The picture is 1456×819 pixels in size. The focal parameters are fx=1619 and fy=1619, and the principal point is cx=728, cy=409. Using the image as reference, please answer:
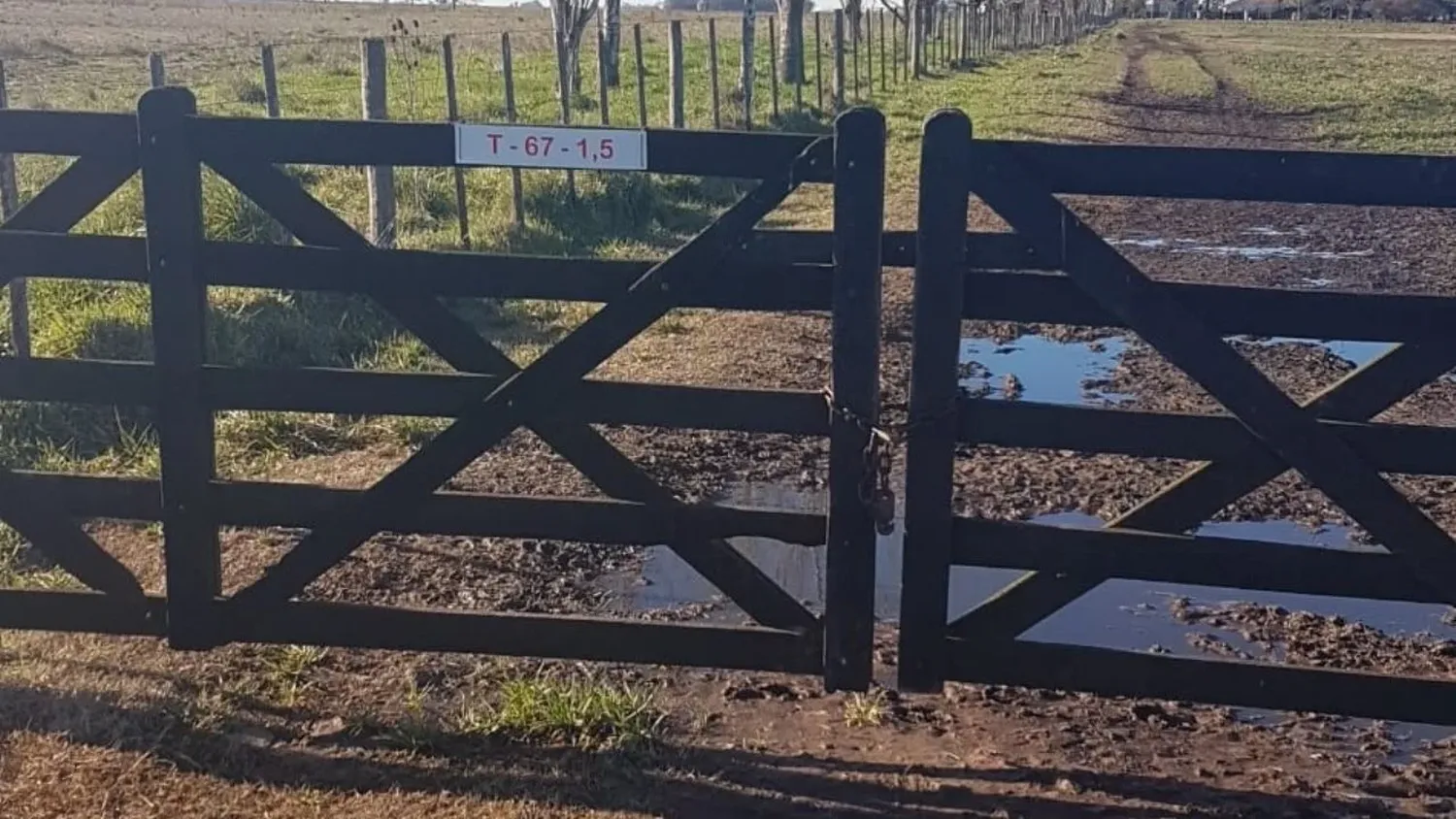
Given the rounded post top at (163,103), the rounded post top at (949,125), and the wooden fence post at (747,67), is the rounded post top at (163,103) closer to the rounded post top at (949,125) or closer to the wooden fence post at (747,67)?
the rounded post top at (949,125)

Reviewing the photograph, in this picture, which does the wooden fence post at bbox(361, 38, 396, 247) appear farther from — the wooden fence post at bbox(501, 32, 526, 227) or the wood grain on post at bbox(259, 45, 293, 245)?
the wooden fence post at bbox(501, 32, 526, 227)

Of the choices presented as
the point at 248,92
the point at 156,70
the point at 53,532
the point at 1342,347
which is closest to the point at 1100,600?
the point at 53,532

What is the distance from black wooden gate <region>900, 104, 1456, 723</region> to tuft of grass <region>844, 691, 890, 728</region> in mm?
468

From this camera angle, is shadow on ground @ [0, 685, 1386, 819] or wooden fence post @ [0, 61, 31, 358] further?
wooden fence post @ [0, 61, 31, 358]

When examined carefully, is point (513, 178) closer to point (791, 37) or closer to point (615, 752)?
point (615, 752)

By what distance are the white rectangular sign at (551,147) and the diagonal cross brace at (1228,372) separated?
39.2 inches

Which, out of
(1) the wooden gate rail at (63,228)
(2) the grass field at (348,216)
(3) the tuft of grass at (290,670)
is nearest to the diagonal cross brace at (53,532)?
(1) the wooden gate rail at (63,228)

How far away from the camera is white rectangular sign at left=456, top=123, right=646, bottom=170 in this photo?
4527mm

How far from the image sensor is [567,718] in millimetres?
4812

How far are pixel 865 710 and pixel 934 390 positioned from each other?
1.19 m

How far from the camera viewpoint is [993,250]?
4.55 metres

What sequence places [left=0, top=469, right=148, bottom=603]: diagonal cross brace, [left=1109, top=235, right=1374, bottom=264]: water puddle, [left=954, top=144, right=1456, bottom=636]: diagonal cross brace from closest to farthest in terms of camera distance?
[left=954, top=144, right=1456, bottom=636]: diagonal cross brace → [left=0, top=469, right=148, bottom=603]: diagonal cross brace → [left=1109, top=235, right=1374, bottom=264]: water puddle

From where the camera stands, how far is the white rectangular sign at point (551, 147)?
4527 mm

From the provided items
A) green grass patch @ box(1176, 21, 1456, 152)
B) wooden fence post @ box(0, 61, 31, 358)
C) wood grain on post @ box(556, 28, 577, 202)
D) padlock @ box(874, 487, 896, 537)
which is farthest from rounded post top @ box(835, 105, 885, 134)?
green grass patch @ box(1176, 21, 1456, 152)
